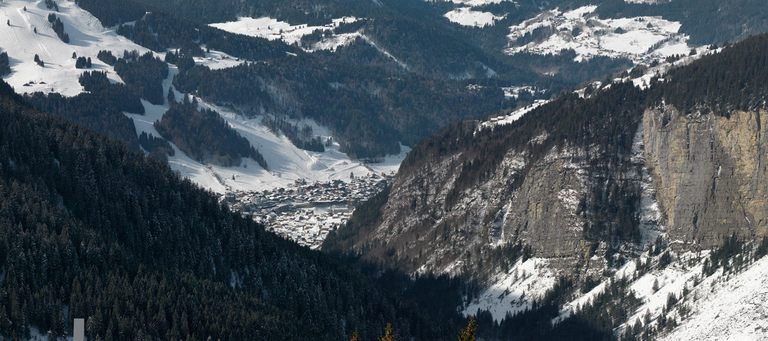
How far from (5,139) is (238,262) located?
3268 centimetres

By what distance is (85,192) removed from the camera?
190625mm

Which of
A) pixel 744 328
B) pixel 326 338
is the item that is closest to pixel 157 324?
pixel 326 338

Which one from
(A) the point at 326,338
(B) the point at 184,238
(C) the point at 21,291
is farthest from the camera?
(B) the point at 184,238

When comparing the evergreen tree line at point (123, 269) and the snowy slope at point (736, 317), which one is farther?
the snowy slope at point (736, 317)

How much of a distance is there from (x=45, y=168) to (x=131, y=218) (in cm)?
1220

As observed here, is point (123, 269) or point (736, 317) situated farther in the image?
point (736, 317)

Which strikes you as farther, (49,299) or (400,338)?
(400,338)

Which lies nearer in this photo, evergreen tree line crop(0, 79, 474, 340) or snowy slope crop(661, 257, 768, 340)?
evergreen tree line crop(0, 79, 474, 340)

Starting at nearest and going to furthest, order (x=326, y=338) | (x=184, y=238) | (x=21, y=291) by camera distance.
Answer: (x=21, y=291) < (x=326, y=338) < (x=184, y=238)

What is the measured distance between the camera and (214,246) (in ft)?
641

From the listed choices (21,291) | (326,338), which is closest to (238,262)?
(326,338)

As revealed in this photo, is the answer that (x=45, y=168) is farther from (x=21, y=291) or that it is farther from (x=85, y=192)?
(x=21, y=291)

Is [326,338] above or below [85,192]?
below

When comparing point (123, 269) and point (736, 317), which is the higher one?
point (123, 269)
